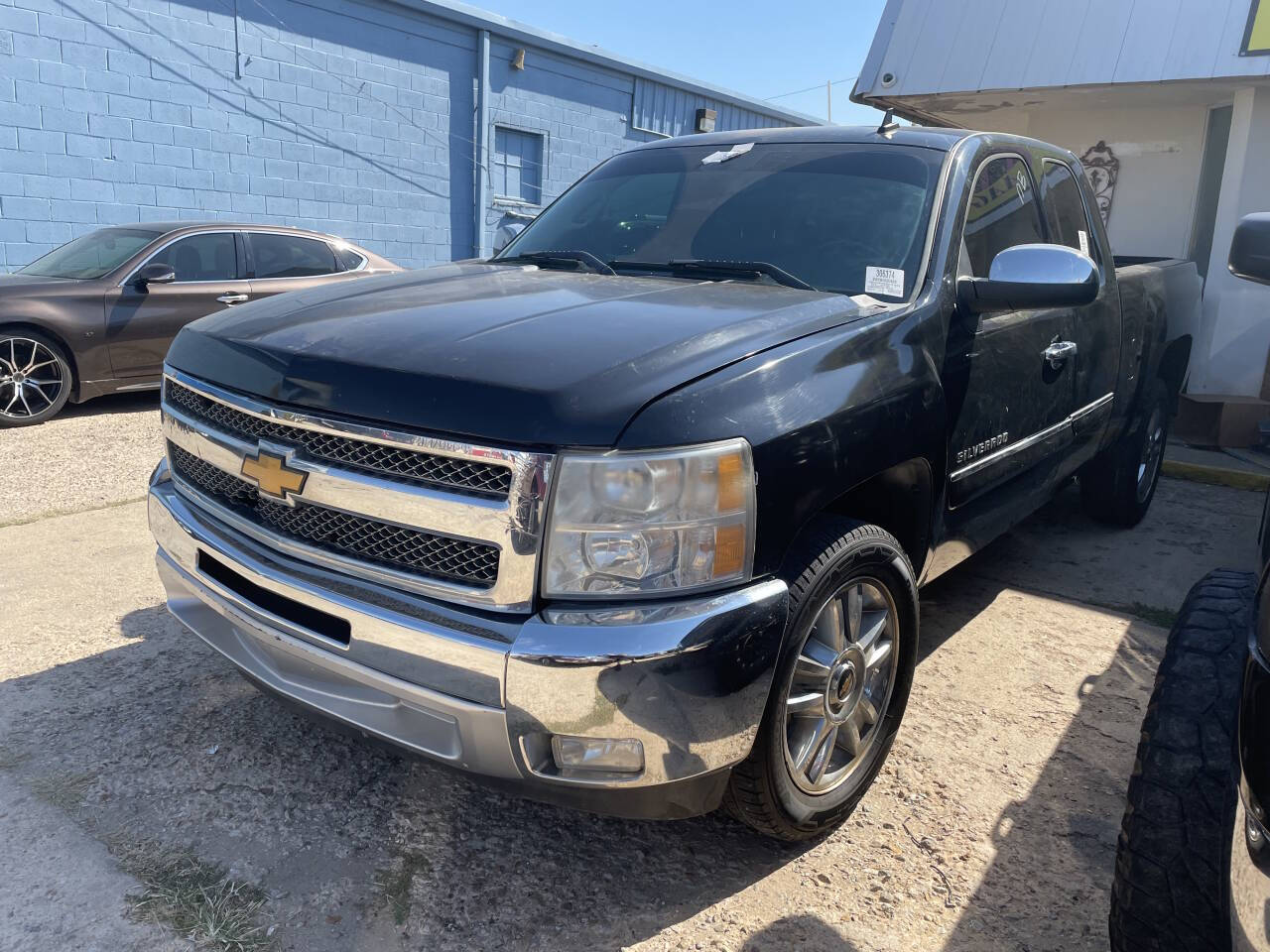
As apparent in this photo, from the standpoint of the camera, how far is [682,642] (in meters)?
1.88

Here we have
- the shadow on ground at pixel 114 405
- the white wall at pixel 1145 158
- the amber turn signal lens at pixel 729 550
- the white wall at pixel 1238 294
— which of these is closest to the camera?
the amber turn signal lens at pixel 729 550

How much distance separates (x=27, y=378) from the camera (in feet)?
23.0

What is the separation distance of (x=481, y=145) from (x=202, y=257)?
5533 millimetres

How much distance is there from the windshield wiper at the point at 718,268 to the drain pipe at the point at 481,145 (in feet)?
31.8

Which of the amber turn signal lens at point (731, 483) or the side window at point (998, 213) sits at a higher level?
the side window at point (998, 213)

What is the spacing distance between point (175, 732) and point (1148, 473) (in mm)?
4989

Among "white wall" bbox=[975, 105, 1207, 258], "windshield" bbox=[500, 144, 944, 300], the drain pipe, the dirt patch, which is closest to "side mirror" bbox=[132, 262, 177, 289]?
the dirt patch

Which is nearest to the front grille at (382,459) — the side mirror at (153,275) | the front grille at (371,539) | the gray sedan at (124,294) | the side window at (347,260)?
the front grille at (371,539)

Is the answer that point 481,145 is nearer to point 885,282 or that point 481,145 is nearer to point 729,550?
point 885,282

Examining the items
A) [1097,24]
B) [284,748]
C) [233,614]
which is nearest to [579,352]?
[233,614]

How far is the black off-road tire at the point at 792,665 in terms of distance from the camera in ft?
7.01

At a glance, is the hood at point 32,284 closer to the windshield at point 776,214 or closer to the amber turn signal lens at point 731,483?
the windshield at point 776,214

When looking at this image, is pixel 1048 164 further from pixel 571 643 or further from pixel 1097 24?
pixel 1097 24

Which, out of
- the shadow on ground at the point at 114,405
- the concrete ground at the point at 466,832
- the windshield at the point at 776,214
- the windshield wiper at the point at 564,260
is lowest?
the shadow on ground at the point at 114,405
